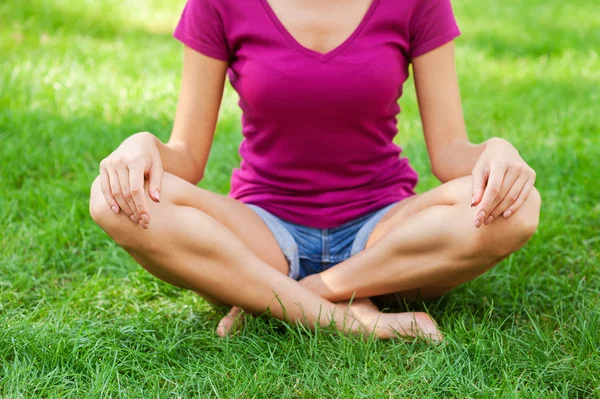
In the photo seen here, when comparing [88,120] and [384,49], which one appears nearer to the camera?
[384,49]

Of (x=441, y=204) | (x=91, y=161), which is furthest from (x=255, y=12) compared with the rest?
(x=91, y=161)

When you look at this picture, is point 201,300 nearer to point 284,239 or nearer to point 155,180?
point 284,239

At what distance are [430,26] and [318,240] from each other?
66 cm

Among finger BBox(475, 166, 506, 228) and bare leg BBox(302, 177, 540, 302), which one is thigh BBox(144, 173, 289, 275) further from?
finger BBox(475, 166, 506, 228)

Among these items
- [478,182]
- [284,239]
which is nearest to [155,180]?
[284,239]

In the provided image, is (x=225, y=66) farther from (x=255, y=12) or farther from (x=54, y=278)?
(x=54, y=278)

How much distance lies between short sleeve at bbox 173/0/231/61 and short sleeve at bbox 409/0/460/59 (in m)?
0.51

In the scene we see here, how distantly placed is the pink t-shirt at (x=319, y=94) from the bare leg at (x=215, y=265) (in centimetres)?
24

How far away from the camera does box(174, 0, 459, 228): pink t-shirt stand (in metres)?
2.05

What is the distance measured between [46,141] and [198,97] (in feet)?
5.08

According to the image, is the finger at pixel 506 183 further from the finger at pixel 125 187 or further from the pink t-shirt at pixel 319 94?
the finger at pixel 125 187

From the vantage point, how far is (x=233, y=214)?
2.11 m

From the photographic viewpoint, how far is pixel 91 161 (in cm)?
333

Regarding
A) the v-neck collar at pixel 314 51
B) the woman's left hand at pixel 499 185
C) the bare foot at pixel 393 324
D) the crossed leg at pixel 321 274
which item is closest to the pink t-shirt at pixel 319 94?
the v-neck collar at pixel 314 51
